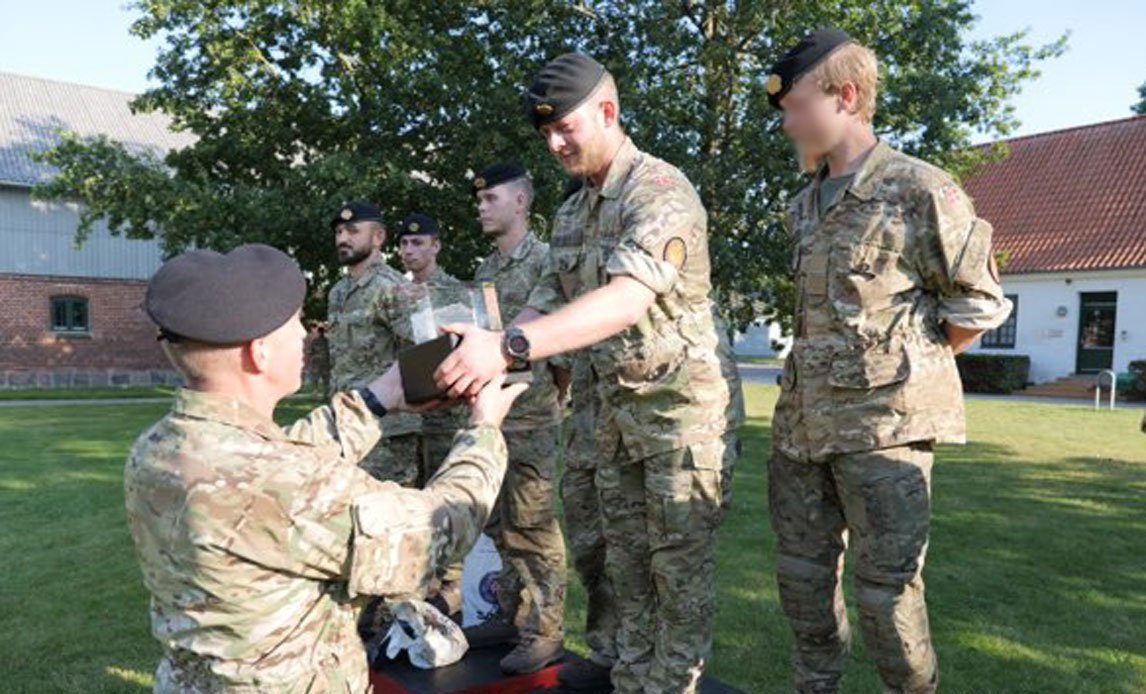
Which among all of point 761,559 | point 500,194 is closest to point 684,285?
point 500,194

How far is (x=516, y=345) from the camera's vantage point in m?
2.42

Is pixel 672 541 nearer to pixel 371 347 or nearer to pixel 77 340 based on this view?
pixel 371 347

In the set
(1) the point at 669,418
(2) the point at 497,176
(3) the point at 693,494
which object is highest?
(2) the point at 497,176

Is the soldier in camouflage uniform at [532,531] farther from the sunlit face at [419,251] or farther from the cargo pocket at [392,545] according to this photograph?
the cargo pocket at [392,545]

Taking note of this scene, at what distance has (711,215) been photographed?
14.1 meters

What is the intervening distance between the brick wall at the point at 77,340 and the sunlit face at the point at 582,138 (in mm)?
26791

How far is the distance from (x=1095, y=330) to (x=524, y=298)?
92.2 feet

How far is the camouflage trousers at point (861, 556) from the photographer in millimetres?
2816

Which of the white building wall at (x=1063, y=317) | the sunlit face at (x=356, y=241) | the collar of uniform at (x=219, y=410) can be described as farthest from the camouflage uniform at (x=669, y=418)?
the white building wall at (x=1063, y=317)

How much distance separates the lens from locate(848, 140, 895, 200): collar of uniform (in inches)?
114

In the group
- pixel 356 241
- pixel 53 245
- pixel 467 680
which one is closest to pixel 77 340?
pixel 53 245

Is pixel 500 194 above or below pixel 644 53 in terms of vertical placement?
below

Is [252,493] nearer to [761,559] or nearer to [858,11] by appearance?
[761,559]

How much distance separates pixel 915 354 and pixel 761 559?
4182mm
